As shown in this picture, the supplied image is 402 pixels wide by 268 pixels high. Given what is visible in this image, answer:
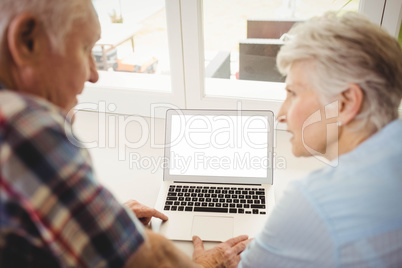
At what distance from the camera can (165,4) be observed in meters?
1.44

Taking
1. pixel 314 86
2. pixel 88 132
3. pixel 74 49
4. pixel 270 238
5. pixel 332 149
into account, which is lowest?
pixel 88 132

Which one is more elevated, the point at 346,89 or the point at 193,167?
the point at 346,89

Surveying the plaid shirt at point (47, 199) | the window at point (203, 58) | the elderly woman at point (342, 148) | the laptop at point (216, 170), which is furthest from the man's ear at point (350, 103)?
the window at point (203, 58)

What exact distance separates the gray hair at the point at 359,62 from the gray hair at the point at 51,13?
0.49 meters

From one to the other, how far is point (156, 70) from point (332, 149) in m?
1.02

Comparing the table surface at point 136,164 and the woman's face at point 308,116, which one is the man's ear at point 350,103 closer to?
the woman's face at point 308,116

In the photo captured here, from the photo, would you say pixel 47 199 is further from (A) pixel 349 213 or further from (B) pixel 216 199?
(B) pixel 216 199

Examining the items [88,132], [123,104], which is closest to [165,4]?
[123,104]

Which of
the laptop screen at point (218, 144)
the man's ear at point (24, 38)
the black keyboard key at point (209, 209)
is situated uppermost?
the man's ear at point (24, 38)

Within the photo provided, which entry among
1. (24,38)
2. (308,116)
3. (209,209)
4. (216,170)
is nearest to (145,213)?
(209,209)

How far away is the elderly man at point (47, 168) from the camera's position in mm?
479

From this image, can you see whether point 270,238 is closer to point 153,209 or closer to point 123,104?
point 153,209

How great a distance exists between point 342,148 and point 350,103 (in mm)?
118

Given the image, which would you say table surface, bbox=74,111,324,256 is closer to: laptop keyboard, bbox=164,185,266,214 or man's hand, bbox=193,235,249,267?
laptop keyboard, bbox=164,185,266,214
